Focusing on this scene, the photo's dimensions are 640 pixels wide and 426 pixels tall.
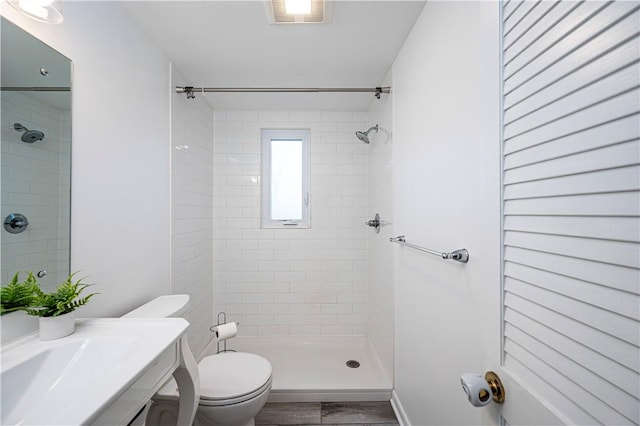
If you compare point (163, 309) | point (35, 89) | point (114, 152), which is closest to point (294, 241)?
point (163, 309)

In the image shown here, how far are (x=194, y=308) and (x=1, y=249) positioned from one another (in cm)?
151

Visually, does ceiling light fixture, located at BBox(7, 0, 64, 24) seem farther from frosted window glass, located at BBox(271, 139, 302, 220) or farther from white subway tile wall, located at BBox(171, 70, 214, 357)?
frosted window glass, located at BBox(271, 139, 302, 220)

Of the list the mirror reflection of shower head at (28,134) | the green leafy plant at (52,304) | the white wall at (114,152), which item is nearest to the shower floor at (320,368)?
the white wall at (114,152)

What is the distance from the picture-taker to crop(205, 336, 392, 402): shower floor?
195cm

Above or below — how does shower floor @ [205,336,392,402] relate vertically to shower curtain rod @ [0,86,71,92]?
below

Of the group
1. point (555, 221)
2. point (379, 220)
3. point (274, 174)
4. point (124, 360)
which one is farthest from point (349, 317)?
point (555, 221)

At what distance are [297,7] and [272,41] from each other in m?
0.34

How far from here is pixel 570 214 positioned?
48cm

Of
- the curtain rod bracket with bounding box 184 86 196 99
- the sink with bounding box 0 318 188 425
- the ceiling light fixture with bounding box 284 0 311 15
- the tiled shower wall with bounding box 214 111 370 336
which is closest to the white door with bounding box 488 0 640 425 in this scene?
the sink with bounding box 0 318 188 425

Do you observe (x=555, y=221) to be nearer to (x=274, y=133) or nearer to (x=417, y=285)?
(x=417, y=285)

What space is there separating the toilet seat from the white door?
1202mm

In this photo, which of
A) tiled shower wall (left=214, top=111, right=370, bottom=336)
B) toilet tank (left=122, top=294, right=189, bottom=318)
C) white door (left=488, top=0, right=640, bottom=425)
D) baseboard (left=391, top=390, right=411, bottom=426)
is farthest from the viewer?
tiled shower wall (left=214, top=111, right=370, bottom=336)

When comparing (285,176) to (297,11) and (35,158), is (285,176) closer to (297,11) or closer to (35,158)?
(297,11)

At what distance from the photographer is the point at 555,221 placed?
51cm
